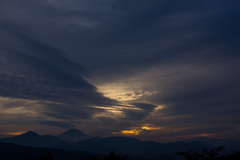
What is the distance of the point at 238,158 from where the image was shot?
1919 centimetres

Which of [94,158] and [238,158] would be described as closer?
[238,158]

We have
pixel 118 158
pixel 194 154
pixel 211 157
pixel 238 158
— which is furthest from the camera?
pixel 118 158

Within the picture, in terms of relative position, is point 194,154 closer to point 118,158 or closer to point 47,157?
point 118,158

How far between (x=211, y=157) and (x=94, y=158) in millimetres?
15731

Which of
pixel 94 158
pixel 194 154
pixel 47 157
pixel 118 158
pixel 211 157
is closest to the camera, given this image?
pixel 211 157

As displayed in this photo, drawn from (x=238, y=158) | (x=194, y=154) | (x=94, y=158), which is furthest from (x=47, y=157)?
(x=238, y=158)

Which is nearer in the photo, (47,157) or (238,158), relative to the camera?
(238,158)

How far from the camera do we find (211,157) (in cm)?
1502

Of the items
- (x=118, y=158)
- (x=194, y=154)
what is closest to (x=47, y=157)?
(x=118, y=158)

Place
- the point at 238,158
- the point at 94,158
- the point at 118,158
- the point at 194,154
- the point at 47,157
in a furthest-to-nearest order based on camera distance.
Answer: the point at 47,157, the point at 94,158, the point at 118,158, the point at 238,158, the point at 194,154

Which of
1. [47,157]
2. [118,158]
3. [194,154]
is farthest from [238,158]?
[47,157]

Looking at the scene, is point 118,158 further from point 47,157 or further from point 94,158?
point 47,157

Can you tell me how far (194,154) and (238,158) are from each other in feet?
19.9

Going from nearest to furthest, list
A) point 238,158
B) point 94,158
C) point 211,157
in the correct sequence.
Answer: point 211,157 → point 238,158 → point 94,158
